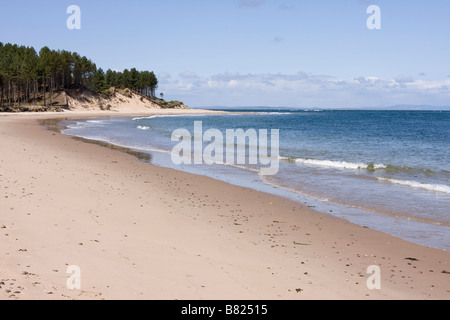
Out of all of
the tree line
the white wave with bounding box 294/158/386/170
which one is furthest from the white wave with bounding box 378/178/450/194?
the tree line

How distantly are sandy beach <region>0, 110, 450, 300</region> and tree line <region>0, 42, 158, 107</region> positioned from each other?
87.5 meters

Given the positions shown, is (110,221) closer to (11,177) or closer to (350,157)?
(11,177)

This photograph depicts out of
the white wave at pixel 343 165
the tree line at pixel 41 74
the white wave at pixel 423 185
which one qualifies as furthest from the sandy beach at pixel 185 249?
the tree line at pixel 41 74

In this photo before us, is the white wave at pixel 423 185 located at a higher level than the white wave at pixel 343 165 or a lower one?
lower

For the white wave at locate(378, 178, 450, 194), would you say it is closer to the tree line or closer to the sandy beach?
the sandy beach

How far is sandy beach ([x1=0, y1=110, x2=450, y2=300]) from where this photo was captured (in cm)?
574

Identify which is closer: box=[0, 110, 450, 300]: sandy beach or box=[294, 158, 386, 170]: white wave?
box=[0, 110, 450, 300]: sandy beach

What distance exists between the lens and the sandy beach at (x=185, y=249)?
5742 millimetres

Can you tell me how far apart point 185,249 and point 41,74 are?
10660cm

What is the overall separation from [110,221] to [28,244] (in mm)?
2258

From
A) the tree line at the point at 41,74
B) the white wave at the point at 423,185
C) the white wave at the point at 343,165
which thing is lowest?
the white wave at the point at 423,185

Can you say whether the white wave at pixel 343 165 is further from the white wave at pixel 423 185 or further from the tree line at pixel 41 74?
the tree line at pixel 41 74

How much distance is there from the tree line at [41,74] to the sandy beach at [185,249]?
8750cm
